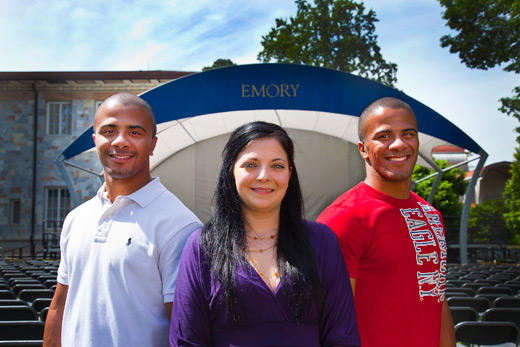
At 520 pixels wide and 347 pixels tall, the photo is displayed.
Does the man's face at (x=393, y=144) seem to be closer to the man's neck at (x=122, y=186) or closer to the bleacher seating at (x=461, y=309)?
the man's neck at (x=122, y=186)

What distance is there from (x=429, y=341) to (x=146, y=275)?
124 centimetres

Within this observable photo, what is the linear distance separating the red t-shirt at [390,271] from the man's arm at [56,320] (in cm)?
122

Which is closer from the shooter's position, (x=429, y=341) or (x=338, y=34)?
(x=429, y=341)

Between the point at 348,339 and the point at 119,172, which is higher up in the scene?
the point at 119,172

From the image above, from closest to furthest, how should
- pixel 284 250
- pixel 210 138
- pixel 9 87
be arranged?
pixel 284 250
pixel 210 138
pixel 9 87

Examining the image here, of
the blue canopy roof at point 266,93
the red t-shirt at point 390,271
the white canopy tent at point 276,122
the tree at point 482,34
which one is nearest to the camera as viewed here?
the red t-shirt at point 390,271

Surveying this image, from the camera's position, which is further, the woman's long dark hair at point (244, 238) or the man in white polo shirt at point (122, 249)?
the man in white polo shirt at point (122, 249)

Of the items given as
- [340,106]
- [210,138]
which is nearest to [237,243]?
[340,106]

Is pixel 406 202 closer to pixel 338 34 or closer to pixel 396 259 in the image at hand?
pixel 396 259

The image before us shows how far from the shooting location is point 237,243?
1553mm

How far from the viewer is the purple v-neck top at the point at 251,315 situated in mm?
1419

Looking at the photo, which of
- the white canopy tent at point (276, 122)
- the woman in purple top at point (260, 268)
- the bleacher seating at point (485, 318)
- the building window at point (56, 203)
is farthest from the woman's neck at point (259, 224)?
the building window at point (56, 203)

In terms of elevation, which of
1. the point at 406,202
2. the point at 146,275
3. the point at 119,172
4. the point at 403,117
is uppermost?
the point at 403,117

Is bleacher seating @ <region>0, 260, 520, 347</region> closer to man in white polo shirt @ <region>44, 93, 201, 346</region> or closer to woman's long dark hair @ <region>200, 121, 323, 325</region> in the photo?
man in white polo shirt @ <region>44, 93, 201, 346</region>
